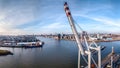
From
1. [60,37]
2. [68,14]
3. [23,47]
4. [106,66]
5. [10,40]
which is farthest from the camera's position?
[60,37]

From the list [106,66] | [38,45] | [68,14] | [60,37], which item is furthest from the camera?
[60,37]

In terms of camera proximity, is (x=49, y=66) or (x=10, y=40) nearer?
(x=49, y=66)

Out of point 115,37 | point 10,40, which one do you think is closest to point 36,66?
point 10,40

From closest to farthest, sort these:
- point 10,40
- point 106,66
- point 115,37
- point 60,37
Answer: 1. point 106,66
2. point 10,40
3. point 115,37
4. point 60,37

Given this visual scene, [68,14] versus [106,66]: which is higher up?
[68,14]

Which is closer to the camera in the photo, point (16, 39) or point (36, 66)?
point (36, 66)

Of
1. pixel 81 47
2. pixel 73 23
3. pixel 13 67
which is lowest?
pixel 13 67

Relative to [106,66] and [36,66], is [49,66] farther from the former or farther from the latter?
[106,66]

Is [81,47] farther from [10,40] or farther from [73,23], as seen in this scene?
[10,40]

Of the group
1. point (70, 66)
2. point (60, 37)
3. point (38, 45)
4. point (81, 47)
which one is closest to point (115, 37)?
point (60, 37)
